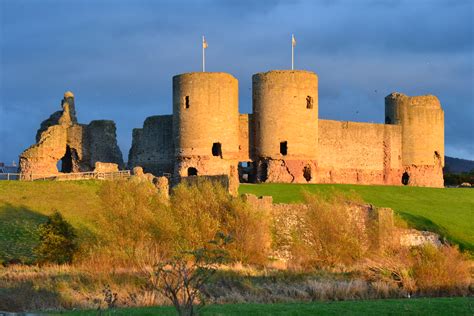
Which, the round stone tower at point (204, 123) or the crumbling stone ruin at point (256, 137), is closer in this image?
the round stone tower at point (204, 123)

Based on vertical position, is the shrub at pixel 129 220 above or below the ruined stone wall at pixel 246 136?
below

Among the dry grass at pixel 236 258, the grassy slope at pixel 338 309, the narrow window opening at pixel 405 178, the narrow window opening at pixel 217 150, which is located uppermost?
the narrow window opening at pixel 217 150

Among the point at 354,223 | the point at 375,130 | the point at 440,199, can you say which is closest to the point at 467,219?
the point at 440,199

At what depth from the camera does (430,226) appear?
3950cm

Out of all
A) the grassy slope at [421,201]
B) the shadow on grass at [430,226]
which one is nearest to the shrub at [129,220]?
the grassy slope at [421,201]

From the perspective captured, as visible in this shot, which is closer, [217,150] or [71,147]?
[217,150]

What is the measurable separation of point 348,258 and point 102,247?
8.60 m

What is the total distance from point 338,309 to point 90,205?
61.3ft

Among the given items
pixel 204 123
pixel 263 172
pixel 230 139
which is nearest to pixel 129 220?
pixel 204 123

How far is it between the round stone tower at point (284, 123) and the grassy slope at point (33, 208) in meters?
10.6

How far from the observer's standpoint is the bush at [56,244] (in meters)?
30.4

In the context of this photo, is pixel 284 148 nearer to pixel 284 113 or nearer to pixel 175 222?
pixel 284 113

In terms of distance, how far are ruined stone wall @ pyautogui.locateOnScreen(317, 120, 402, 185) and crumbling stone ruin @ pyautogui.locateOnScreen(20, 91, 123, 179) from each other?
36.8 feet

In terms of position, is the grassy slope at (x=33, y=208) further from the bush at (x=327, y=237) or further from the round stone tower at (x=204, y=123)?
the bush at (x=327, y=237)
